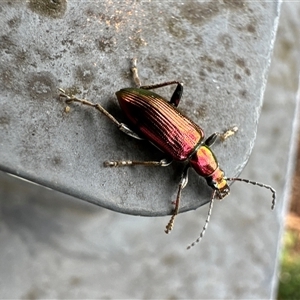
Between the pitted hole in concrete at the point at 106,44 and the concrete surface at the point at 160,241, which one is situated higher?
the pitted hole in concrete at the point at 106,44

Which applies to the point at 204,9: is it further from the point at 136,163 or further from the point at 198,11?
the point at 136,163

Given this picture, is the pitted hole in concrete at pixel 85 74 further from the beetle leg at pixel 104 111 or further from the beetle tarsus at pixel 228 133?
the beetle tarsus at pixel 228 133

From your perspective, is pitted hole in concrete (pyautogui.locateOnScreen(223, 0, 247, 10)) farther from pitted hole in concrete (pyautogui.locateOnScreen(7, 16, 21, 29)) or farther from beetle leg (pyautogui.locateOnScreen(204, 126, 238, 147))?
pitted hole in concrete (pyautogui.locateOnScreen(7, 16, 21, 29))

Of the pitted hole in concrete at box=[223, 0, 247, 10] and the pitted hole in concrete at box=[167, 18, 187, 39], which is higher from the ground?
the pitted hole in concrete at box=[223, 0, 247, 10]

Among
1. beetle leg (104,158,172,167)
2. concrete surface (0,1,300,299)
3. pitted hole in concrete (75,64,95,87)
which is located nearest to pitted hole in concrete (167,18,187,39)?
pitted hole in concrete (75,64,95,87)

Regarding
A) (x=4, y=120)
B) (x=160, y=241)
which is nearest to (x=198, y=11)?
(x=4, y=120)

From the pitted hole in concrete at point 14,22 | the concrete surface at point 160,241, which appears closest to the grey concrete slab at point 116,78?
the pitted hole in concrete at point 14,22

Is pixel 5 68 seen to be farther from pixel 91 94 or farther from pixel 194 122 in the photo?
pixel 194 122
